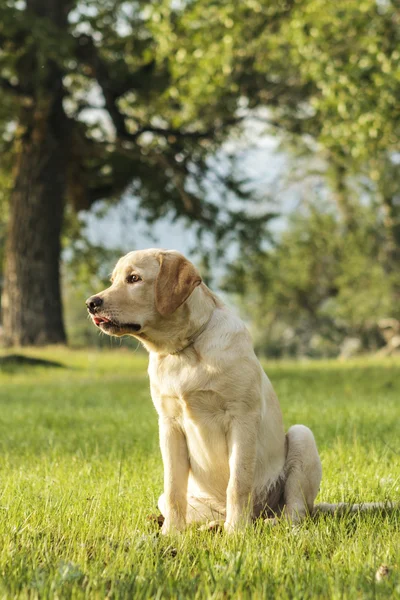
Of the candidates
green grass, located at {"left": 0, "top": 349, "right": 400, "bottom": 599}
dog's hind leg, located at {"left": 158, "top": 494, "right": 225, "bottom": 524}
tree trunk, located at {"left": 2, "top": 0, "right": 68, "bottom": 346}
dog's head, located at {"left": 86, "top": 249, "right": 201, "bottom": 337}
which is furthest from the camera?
tree trunk, located at {"left": 2, "top": 0, "right": 68, "bottom": 346}

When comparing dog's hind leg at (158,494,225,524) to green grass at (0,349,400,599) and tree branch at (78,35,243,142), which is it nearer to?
green grass at (0,349,400,599)

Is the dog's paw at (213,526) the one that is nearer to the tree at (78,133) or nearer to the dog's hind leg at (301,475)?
the dog's hind leg at (301,475)

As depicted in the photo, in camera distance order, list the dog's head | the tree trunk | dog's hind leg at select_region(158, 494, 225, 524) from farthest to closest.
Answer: the tree trunk, dog's hind leg at select_region(158, 494, 225, 524), the dog's head

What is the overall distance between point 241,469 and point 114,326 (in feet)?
3.21

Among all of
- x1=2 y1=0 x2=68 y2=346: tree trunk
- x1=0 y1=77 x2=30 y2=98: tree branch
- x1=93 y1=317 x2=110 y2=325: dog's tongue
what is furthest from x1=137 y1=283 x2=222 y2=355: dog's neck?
x1=0 y1=77 x2=30 y2=98: tree branch

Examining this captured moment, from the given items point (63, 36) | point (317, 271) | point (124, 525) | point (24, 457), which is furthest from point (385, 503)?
point (317, 271)

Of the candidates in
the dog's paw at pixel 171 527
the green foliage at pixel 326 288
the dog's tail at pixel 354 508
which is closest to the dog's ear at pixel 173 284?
the dog's paw at pixel 171 527

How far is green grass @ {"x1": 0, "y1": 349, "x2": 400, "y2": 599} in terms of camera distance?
282 centimetres

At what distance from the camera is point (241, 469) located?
3795mm

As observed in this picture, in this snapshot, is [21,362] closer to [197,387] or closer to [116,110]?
[116,110]

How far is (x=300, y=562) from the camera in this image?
10.2 ft

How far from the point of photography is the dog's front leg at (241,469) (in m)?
3.79

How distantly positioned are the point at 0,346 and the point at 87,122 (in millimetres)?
6742

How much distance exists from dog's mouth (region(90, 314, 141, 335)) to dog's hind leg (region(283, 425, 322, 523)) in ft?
3.96
